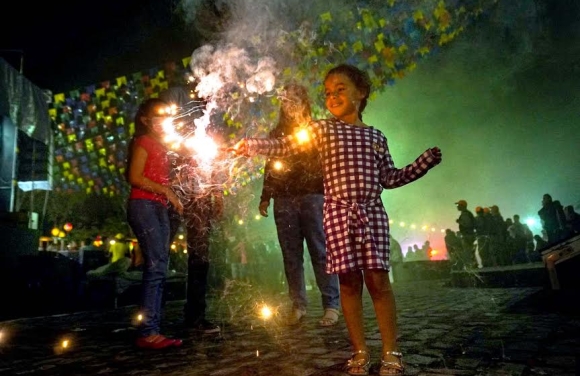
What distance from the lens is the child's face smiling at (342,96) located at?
255 centimetres

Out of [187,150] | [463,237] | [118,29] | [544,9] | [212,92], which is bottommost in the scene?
[463,237]

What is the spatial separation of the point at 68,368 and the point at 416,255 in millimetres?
24747

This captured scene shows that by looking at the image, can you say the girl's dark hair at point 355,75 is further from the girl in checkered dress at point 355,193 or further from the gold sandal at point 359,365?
the gold sandal at point 359,365

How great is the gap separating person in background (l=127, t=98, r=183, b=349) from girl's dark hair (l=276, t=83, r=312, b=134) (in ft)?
5.08

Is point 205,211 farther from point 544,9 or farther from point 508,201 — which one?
point 508,201

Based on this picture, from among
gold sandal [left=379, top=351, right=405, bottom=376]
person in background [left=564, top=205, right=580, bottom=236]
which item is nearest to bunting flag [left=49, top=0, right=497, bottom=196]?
gold sandal [left=379, top=351, right=405, bottom=376]

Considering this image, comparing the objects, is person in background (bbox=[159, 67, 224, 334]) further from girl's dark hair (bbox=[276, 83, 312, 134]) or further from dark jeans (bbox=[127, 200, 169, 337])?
girl's dark hair (bbox=[276, 83, 312, 134])

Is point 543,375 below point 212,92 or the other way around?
below

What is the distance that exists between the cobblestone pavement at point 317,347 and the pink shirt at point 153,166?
1359 mm

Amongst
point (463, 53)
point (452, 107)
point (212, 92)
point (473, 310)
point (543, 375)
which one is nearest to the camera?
point (543, 375)

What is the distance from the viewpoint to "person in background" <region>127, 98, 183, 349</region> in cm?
333

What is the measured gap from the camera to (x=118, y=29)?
7.95m

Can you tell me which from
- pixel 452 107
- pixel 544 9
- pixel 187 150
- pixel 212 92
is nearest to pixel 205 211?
pixel 187 150

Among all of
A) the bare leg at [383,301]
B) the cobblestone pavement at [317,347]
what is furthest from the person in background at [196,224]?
the bare leg at [383,301]
